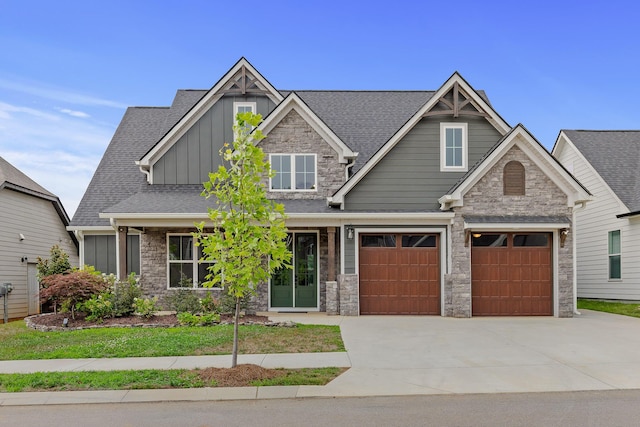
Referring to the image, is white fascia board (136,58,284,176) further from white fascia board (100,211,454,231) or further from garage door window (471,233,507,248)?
garage door window (471,233,507,248)

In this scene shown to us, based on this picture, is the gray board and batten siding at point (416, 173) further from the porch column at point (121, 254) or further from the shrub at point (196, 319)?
the porch column at point (121, 254)

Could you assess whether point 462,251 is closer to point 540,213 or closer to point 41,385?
point 540,213

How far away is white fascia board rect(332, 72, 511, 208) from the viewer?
1557 cm

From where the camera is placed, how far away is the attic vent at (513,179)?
15234mm

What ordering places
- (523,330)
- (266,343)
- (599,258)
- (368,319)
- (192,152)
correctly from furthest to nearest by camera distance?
(599,258) → (192,152) → (368,319) → (523,330) → (266,343)

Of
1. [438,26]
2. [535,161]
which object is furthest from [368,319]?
[438,26]

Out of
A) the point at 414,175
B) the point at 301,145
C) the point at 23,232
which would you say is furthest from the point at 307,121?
the point at 23,232

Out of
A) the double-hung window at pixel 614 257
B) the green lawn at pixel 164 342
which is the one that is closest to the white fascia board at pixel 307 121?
the green lawn at pixel 164 342

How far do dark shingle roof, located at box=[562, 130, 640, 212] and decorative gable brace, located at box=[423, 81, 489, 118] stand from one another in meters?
6.93

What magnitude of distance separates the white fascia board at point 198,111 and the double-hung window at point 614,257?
43.4 feet

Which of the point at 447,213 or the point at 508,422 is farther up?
the point at 447,213

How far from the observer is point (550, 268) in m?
15.5

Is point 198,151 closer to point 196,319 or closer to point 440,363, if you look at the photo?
point 196,319

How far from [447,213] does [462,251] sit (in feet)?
3.89
